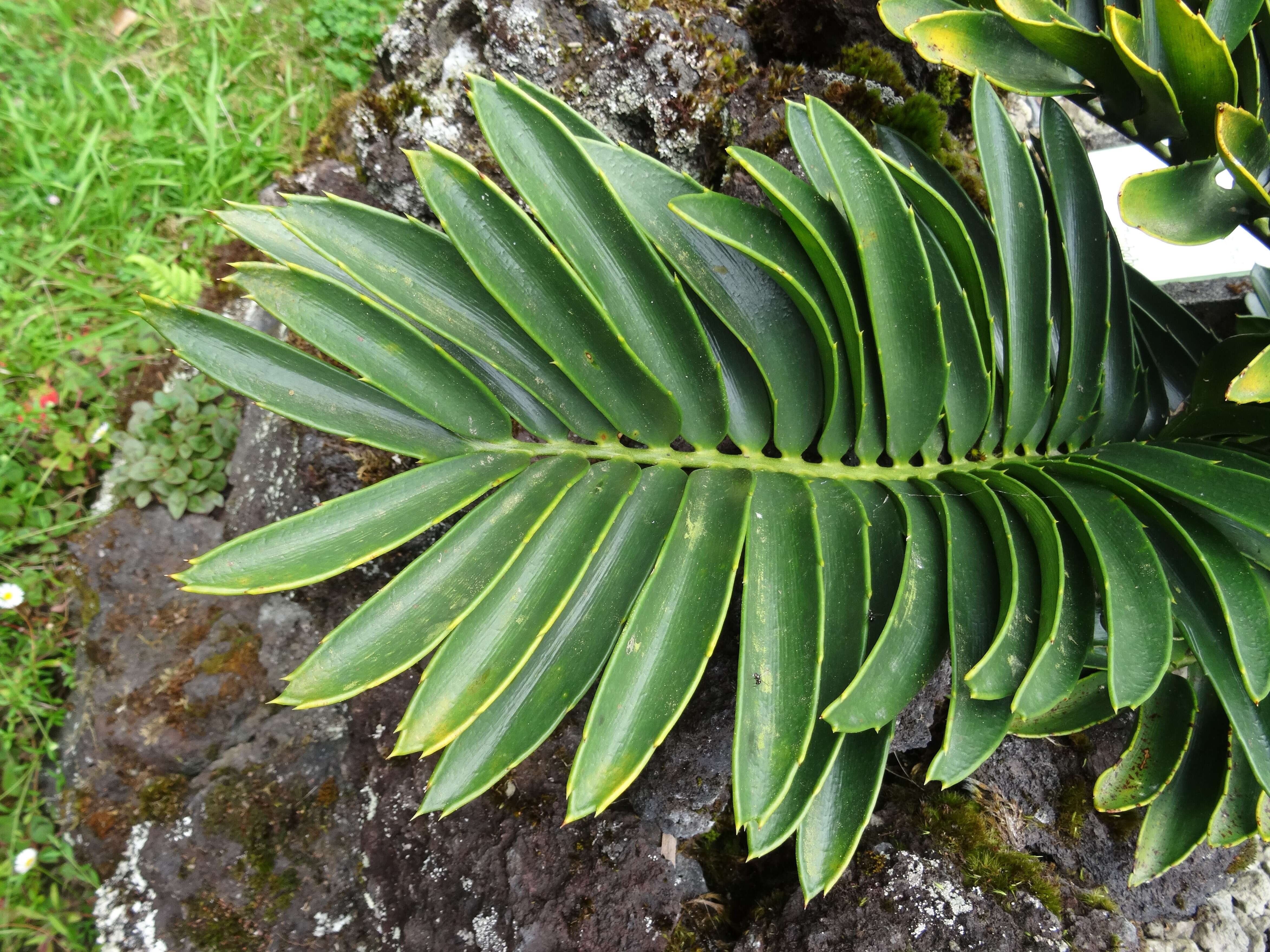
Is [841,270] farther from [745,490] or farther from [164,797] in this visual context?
[164,797]

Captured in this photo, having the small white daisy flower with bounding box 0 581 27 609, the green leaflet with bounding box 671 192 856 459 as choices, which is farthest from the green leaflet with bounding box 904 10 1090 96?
the small white daisy flower with bounding box 0 581 27 609

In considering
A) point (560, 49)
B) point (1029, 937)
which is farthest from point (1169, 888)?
point (560, 49)

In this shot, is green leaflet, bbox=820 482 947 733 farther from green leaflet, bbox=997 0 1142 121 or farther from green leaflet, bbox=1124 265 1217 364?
green leaflet, bbox=1124 265 1217 364

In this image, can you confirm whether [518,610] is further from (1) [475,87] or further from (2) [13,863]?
(2) [13,863]

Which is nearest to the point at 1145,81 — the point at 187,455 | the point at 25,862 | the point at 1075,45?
the point at 1075,45

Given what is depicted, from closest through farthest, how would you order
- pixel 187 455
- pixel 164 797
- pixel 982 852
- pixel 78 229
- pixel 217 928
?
pixel 982 852 → pixel 217 928 → pixel 164 797 → pixel 187 455 → pixel 78 229

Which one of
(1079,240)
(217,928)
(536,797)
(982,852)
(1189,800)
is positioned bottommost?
(217,928)

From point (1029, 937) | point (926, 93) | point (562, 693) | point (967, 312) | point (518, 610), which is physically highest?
point (926, 93)
